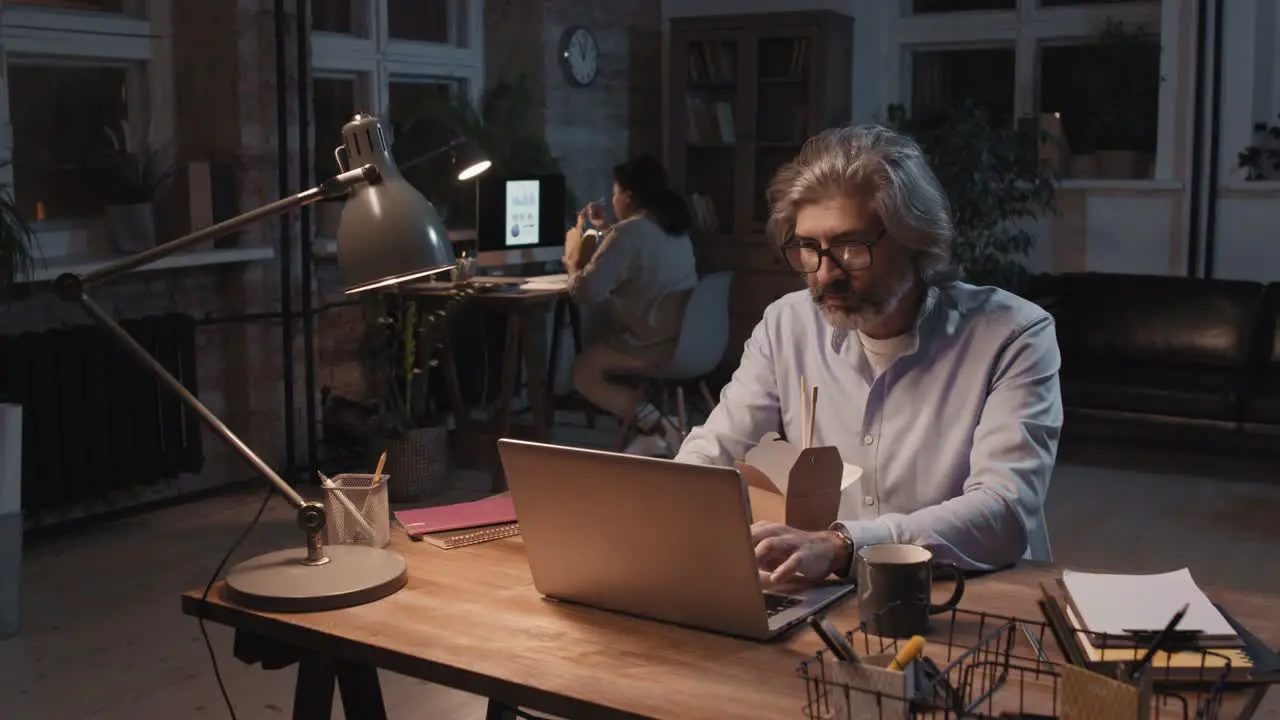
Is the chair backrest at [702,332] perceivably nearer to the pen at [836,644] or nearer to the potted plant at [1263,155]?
the potted plant at [1263,155]

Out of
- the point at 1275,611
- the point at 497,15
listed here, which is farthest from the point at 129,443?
the point at 1275,611

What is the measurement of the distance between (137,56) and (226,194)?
0.59 m

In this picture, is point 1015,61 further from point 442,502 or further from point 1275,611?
point 1275,611

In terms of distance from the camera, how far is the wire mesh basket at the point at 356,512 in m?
1.98

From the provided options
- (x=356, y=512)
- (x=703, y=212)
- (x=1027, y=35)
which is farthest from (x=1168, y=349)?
(x=356, y=512)

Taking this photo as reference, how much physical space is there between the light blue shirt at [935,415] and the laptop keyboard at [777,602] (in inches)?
6.6

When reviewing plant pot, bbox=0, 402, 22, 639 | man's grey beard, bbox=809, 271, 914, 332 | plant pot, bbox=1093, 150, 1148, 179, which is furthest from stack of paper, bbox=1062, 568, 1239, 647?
plant pot, bbox=1093, 150, 1148, 179

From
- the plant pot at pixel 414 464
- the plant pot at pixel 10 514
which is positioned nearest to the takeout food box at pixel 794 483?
the plant pot at pixel 10 514

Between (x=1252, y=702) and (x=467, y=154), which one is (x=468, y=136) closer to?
(x=467, y=154)

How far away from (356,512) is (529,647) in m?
0.46

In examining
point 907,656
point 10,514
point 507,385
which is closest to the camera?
point 907,656

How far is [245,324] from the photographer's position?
539 centimetres

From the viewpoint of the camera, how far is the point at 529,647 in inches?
63.7

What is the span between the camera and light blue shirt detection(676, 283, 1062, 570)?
1956 mm
